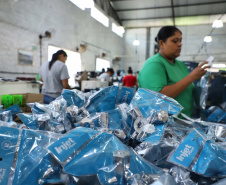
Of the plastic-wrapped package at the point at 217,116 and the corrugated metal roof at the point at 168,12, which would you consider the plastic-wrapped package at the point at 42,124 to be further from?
the corrugated metal roof at the point at 168,12

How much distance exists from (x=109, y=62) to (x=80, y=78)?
471 cm

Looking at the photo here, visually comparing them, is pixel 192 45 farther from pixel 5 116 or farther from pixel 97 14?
pixel 5 116

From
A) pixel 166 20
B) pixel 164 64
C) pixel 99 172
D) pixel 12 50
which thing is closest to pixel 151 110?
pixel 99 172

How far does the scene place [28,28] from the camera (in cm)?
475

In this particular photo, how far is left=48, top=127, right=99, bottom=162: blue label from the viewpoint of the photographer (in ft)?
1.24

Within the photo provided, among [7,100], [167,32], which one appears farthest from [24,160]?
[7,100]

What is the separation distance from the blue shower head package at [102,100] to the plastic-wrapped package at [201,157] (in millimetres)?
283

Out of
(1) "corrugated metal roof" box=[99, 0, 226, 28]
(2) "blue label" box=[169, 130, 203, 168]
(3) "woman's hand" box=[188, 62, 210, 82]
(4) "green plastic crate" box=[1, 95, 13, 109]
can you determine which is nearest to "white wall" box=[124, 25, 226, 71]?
(1) "corrugated metal roof" box=[99, 0, 226, 28]

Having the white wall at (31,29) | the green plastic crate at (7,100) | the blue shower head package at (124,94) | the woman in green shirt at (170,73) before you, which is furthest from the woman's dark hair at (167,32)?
the white wall at (31,29)

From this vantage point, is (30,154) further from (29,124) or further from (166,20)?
(166,20)

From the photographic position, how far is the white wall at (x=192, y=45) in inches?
367

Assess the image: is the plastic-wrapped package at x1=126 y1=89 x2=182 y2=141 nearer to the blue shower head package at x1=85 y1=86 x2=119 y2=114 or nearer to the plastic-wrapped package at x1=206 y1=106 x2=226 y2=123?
the blue shower head package at x1=85 y1=86 x2=119 y2=114

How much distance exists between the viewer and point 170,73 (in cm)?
112

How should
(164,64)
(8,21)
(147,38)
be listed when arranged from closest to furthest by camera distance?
(164,64), (8,21), (147,38)
